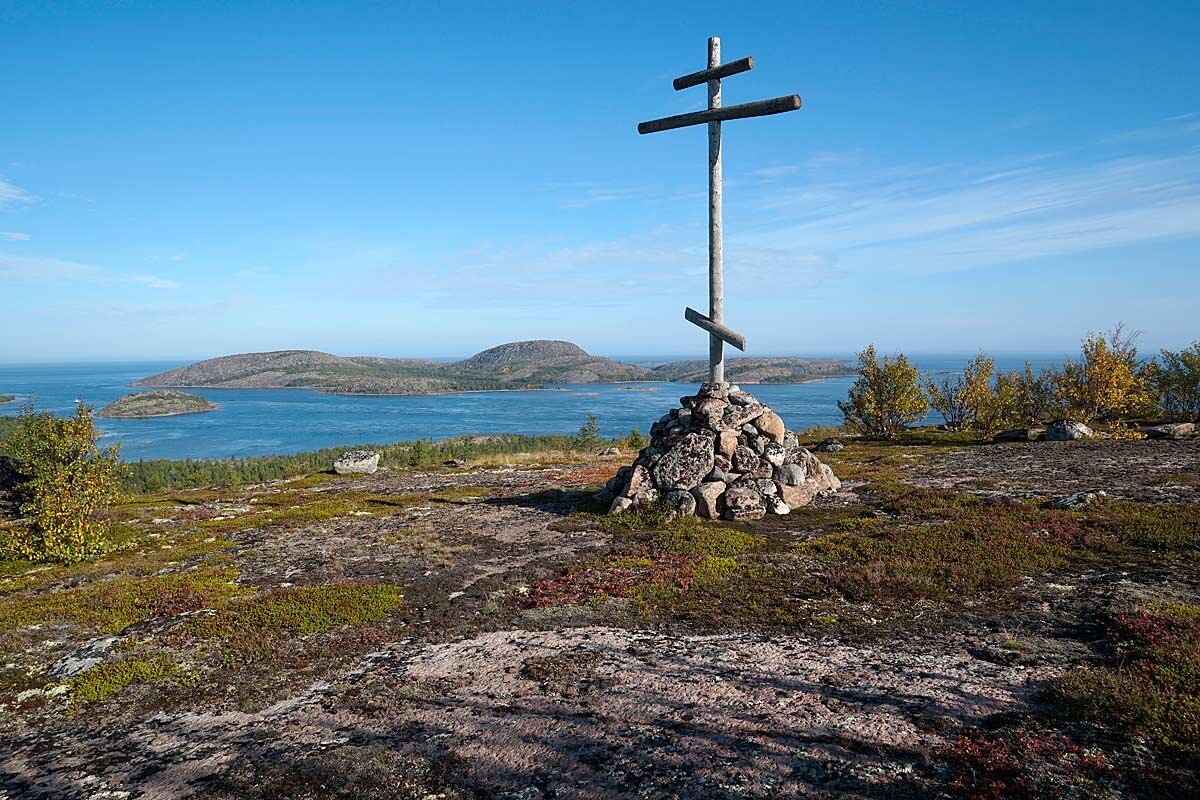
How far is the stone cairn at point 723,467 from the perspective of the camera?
2078cm

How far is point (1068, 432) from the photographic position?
34594 millimetres

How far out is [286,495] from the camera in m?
31.9

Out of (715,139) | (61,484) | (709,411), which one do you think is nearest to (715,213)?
(715,139)

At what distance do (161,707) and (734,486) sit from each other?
55.6 ft

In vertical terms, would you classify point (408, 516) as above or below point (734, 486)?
below

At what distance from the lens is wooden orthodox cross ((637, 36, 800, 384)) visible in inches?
791

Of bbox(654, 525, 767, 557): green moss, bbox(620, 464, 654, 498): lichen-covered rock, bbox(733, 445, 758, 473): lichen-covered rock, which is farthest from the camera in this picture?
bbox(620, 464, 654, 498): lichen-covered rock

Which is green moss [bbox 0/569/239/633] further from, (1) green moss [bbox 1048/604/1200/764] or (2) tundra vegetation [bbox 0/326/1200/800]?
(1) green moss [bbox 1048/604/1200/764]

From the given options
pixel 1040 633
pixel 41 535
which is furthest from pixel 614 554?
pixel 41 535

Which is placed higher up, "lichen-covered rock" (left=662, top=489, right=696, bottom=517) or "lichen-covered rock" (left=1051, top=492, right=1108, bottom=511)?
"lichen-covered rock" (left=1051, top=492, right=1108, bottom=511)

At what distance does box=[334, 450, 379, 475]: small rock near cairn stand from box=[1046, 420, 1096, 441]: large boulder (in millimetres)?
45730

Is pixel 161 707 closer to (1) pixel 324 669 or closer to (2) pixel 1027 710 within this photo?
(1) pixel 324 669

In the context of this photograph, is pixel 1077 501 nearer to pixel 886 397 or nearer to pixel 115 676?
pixel 115 676

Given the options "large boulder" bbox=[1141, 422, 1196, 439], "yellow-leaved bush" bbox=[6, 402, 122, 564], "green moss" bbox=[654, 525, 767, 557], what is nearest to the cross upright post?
"green moss" bbox=[654, 525, 767, 557]
